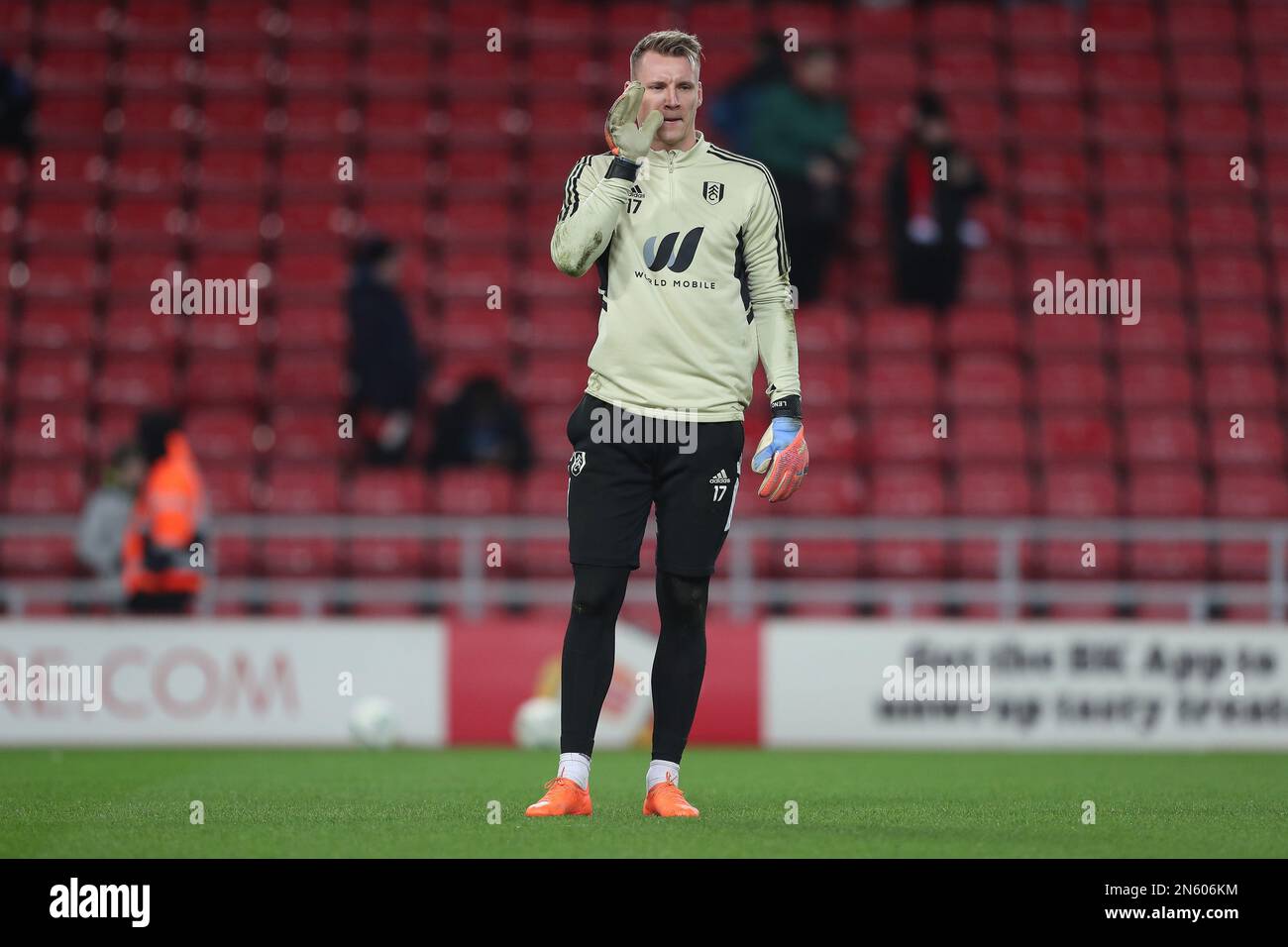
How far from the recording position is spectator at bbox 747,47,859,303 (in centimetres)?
1311

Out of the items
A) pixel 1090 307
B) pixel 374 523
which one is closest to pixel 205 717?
pixel 374 523

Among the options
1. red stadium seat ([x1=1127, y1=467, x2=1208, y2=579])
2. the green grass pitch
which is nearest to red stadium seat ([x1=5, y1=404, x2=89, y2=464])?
the green grass pitch

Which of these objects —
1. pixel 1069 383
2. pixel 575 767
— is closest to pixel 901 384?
pixel 1069 383

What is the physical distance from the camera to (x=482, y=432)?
1278 cm

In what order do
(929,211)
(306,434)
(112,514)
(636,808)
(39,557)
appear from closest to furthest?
(636,808) → (112,514) → (39,557) → (929,211) → (306,434)

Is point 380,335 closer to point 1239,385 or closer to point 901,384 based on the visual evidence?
point 901,384

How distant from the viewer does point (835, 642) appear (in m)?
10.8

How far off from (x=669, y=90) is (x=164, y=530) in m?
6.28

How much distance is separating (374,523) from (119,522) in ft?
5.75

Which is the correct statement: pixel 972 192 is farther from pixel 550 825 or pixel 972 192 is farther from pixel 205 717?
pixel 550 825

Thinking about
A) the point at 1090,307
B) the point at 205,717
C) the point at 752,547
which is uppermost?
the point at 1090,307

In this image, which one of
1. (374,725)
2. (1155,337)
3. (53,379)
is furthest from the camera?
(1155,337)

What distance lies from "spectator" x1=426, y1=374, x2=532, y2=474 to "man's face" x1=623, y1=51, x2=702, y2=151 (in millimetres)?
7289

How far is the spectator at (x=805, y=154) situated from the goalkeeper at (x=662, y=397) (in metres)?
7.59
